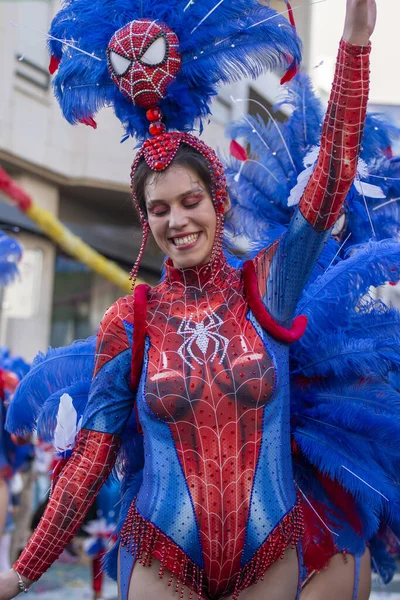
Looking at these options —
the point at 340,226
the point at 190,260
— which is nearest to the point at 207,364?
the point at 190,260

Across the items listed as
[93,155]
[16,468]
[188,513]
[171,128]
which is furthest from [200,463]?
[93,155]

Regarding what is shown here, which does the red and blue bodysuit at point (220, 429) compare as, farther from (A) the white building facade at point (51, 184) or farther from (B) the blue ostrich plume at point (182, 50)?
(A) the white building facade at point (51, 184)

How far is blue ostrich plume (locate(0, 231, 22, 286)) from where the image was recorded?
5.71 metres

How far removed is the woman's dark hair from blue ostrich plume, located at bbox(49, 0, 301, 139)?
0.12 meters

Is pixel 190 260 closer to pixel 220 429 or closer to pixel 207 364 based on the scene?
pixel 207 364

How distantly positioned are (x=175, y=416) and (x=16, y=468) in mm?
4239

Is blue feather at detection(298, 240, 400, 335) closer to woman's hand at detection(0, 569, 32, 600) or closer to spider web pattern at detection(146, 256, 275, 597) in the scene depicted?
spider web pattern at detection(146, 256, 275, 597)

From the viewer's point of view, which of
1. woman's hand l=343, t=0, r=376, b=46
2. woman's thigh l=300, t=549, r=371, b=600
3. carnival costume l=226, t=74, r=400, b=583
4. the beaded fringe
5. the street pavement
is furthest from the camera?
the street pavement

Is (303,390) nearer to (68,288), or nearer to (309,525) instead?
(309,525)

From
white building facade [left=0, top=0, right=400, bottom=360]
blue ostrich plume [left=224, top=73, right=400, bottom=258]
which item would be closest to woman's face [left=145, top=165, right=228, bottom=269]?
blue ostrich plume [left=224, top=73, right=400, bottom=258]

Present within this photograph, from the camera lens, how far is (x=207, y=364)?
7.35ft

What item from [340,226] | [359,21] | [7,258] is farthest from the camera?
[7,258]

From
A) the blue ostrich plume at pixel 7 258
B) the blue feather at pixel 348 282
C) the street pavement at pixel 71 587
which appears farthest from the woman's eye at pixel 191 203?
the street pavement at pixel 71 587

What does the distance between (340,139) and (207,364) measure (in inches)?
25.9
